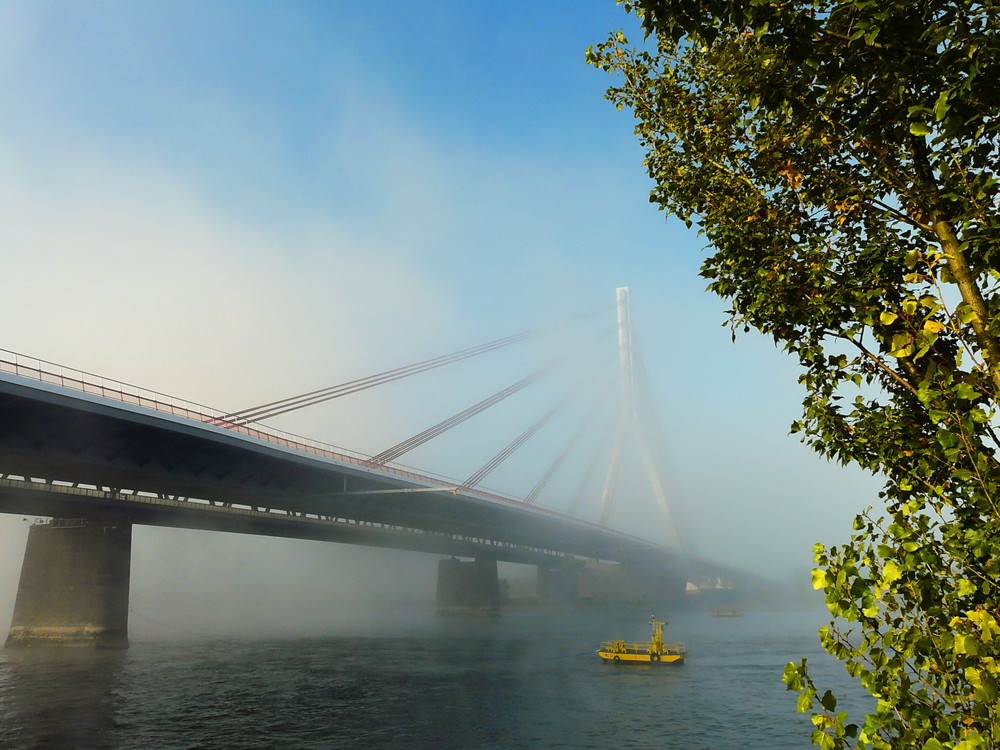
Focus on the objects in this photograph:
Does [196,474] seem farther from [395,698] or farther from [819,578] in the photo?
[819,578]

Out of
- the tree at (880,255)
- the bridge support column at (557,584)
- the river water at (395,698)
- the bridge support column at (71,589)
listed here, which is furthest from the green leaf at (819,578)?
the bridge support column at (557,584)

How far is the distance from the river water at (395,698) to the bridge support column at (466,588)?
146 feet

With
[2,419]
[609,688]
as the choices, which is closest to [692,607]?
[609,688]

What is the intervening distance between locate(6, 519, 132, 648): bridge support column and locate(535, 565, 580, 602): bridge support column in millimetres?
96139

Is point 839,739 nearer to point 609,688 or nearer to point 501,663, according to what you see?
point 609,688

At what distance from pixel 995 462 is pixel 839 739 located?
82.1 inches

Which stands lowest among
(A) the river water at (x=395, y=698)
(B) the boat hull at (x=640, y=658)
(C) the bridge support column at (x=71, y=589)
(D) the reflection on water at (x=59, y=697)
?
(B) the boat hull at (x=640, y=658)

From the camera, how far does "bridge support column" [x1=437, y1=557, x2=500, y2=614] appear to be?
385 ft

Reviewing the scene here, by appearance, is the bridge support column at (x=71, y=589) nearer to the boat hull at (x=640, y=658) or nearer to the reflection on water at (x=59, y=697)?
the reflection on water at (x=59, y=697)

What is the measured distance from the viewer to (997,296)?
179 inches

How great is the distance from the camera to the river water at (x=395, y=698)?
3234 centimetres

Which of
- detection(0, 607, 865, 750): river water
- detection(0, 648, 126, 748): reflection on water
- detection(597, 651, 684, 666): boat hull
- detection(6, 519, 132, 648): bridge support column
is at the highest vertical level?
detection(6, 519, 132, 648): bridge support column

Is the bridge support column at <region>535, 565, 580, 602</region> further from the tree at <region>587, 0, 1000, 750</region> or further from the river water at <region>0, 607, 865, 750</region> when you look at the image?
the tree at <region>587, 0, 1000, 750</region>

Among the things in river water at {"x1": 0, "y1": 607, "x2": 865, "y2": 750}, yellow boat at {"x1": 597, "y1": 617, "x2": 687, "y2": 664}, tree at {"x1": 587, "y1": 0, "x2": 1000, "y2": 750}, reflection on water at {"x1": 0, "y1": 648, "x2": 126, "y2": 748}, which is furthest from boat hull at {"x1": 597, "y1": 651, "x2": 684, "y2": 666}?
tree at {"x1": 587, "y1": 0, "x2": 1000, "y2": 750}
